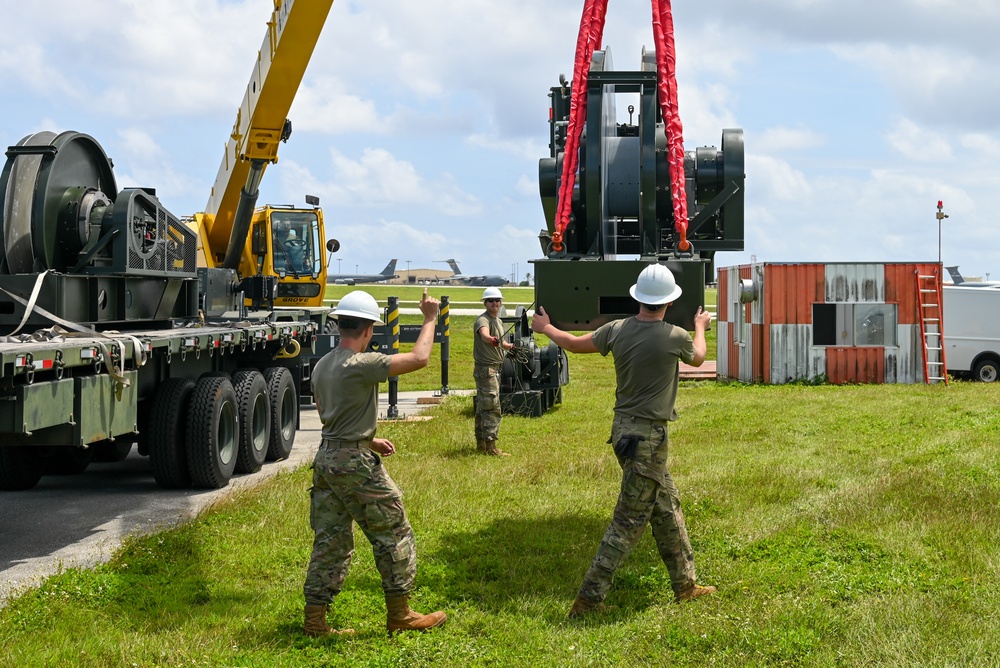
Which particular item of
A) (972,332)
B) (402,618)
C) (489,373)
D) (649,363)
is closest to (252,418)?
(489,373)

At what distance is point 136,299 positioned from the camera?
10742 mm

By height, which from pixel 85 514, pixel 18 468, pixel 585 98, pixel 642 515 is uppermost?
pixel 585 98

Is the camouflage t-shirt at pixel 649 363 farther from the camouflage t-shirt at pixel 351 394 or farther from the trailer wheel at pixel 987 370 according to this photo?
the trailer wheel at pixel 987 370

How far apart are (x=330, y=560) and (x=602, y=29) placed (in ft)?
14.2

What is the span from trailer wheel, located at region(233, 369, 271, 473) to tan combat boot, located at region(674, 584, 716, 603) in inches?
249

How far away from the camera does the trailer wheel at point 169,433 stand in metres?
10.4

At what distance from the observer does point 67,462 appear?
11820mm

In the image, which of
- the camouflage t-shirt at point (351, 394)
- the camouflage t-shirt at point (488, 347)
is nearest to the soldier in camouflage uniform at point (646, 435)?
the camouflage t-shirt at point (351, 394)

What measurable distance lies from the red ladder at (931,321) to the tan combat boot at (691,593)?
16708 mm

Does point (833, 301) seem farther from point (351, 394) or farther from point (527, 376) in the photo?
point (351, 394)

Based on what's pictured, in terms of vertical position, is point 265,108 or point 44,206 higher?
point 265,108

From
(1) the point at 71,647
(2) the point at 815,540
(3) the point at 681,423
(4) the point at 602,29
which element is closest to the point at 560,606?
(2) the point at 815,540

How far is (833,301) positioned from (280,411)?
13069mm

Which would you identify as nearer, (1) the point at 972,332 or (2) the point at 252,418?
(2) the point at 252,418
